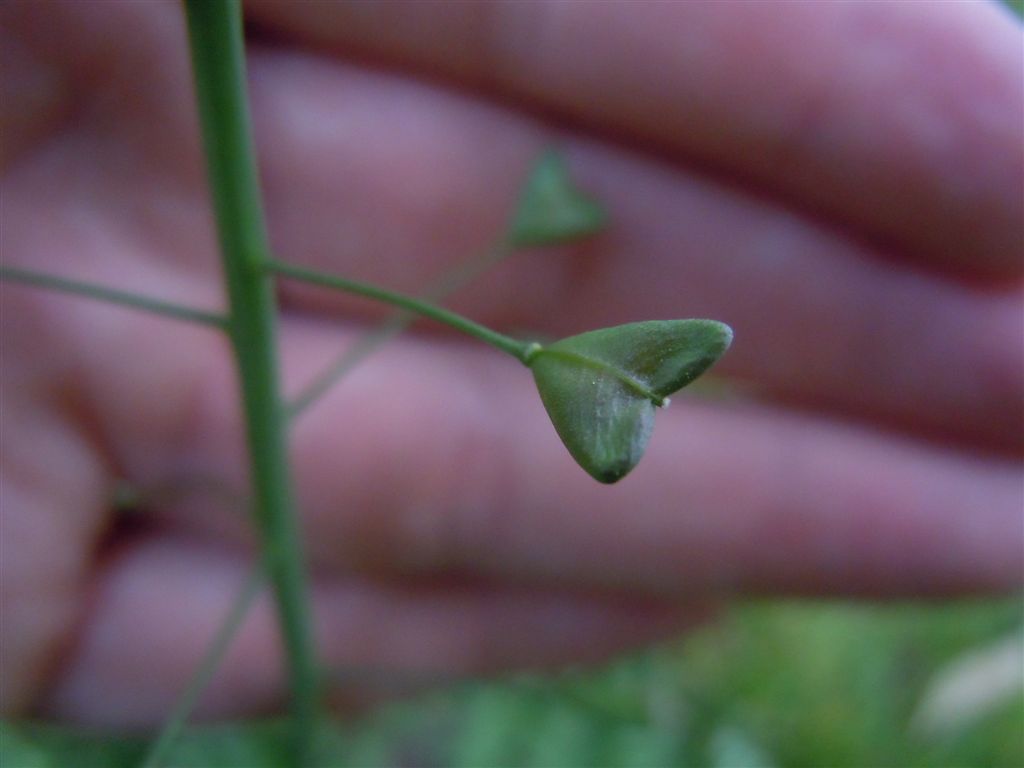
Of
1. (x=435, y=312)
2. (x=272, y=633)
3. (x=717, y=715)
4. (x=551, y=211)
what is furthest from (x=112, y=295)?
(x=717, y=715)

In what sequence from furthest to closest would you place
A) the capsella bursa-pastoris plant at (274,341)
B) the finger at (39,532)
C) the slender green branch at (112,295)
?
the finger at (39,532) → the slender green branch at (112,295) → the capsella bursa-pastoris plant at (274,341)

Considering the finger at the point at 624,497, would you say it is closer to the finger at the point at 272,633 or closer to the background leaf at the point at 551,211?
the finger at the point at 272,633

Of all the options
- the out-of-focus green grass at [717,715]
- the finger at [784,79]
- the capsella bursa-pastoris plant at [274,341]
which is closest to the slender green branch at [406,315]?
the capsella bursa-pastoris plant at [274,341]

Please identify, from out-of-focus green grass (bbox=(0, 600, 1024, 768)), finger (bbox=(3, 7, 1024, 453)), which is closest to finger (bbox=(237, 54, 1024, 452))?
finger (bbox=(3, 7, 1024, 453))

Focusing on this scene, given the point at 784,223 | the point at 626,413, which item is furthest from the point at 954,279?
the point at 626,413

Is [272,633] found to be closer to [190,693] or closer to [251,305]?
[190,693]

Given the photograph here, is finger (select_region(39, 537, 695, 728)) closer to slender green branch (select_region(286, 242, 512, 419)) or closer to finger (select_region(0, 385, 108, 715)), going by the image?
finger (select_region(0, 385, 108, 715))
